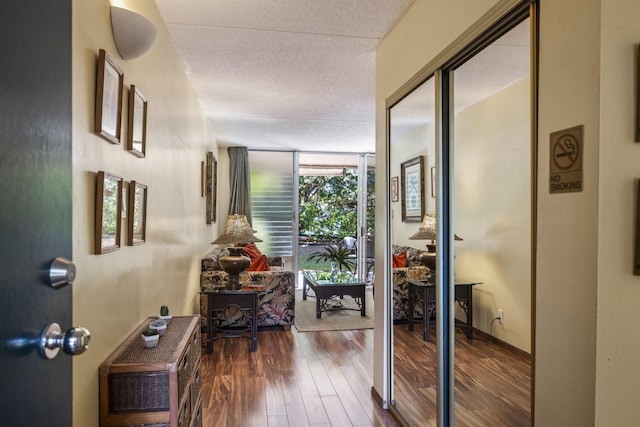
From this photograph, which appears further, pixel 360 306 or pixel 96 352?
pixel 360 306

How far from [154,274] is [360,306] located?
329cm

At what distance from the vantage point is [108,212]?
1.54 meters

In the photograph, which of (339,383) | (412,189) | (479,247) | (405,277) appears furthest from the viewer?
(339,383)

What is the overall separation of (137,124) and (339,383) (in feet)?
7.39

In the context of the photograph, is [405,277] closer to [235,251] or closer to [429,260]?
[429,260]

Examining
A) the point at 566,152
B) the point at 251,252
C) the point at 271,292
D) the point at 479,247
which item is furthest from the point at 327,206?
the point at 566,152

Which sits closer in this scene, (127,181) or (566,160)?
(566,160)

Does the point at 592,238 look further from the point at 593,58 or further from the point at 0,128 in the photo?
the point at 0,128

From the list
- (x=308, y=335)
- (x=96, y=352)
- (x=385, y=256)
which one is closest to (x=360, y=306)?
(x=308, y=335)

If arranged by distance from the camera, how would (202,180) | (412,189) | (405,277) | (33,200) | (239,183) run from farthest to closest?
(239,183) < (202,180) < (405,277) < (412,189) < (33,200)

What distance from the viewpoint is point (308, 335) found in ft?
13.7

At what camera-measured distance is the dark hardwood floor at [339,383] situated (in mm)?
1602

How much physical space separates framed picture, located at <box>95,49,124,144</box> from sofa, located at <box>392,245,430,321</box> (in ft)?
5.27

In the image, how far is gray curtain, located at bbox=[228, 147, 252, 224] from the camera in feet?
22.7
